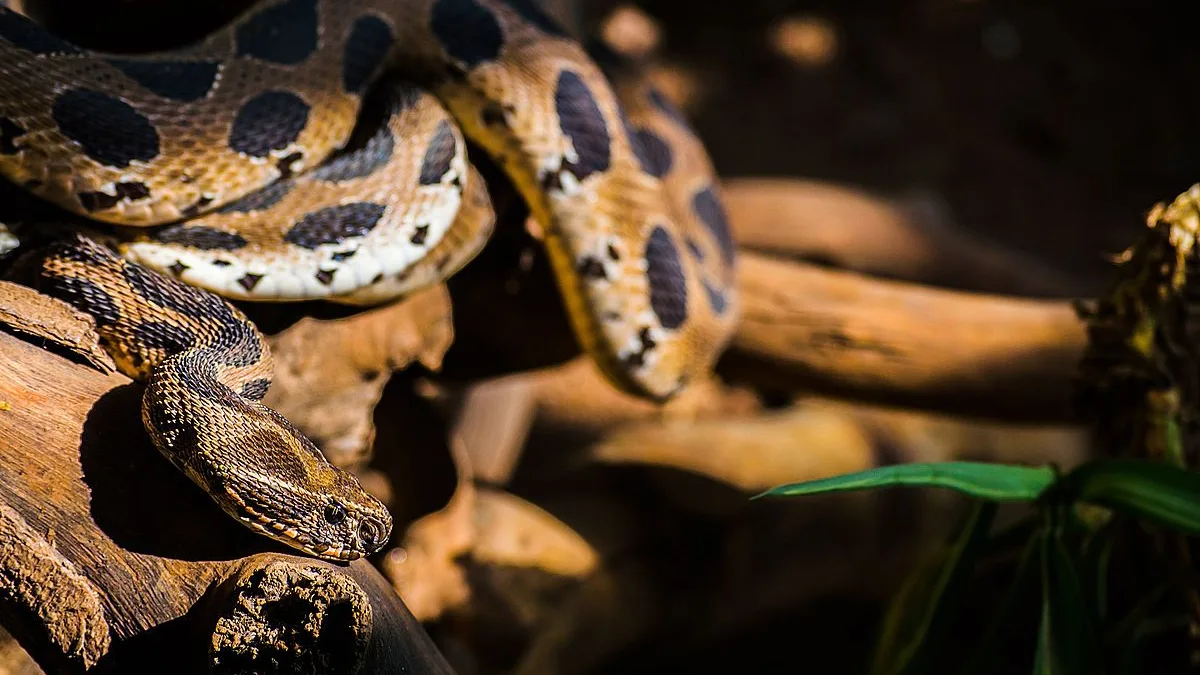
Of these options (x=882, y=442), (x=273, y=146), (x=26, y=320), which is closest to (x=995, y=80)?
(x=882, y=442)

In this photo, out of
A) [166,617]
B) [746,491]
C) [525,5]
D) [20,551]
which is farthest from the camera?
[746,491]

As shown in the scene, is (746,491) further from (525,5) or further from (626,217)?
(525,5)

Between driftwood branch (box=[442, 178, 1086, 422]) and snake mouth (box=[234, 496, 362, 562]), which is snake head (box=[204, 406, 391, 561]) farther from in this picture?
driftwood branch (box=[442, 178, 1086, 422])

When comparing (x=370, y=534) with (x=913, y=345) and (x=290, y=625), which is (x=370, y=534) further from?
(x=913, y=345)

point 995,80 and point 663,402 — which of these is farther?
point 995,80

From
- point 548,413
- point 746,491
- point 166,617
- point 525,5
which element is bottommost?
point 548,413

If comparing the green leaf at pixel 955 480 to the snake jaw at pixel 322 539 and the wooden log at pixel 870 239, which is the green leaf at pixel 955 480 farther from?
the wooden log at pixel 870 239

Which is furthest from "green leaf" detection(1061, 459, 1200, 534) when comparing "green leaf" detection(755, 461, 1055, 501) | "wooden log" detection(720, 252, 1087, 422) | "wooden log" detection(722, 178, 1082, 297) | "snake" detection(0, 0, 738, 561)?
"wooden log" detection(722, 178, 1082, 297)

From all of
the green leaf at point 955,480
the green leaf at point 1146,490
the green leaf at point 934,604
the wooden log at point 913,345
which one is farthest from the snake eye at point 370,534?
the wooden log at point 913,345
